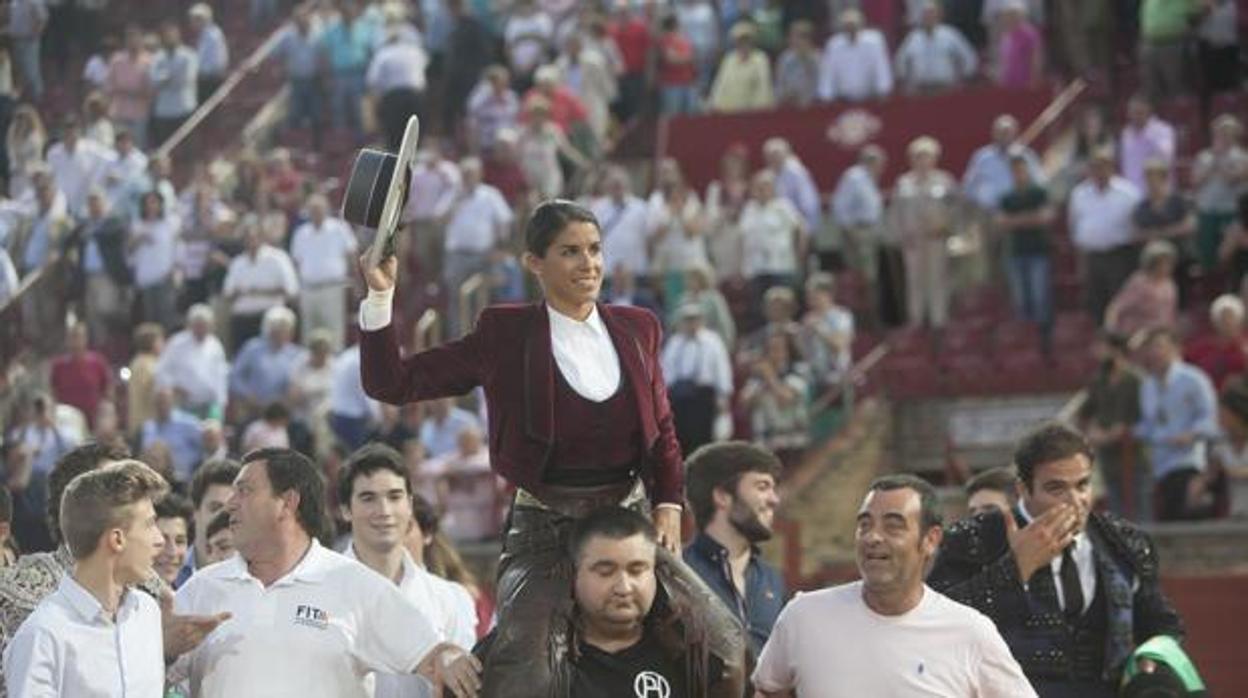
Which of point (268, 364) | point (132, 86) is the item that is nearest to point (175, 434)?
point (268, 364)

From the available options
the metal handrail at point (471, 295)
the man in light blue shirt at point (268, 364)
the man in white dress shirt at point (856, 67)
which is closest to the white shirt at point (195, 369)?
the man in light blue shirt at point (268, 364)

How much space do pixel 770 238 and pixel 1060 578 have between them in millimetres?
12867

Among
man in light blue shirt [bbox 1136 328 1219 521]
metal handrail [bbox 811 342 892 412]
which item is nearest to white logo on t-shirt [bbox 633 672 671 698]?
man in light blue shirt [bbox 1136 328 1219 521]

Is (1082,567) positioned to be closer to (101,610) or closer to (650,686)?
(650,686)

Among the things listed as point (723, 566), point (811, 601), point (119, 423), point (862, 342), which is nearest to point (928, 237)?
point (862, 342)

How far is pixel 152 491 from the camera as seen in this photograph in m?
9.68

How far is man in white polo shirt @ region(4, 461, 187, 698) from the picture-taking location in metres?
9.38

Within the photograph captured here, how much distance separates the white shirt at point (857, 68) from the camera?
27.5 metres

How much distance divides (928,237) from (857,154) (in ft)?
12.4

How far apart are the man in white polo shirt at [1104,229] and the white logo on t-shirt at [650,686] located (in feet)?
45.4

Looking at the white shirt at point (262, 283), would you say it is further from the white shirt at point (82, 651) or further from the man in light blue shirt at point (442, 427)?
the white shirt at point (82, 651)

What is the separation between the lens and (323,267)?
80.7 feet

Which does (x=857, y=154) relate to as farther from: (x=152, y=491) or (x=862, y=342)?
(x=152, y=491)

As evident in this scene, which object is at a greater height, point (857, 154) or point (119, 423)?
point (857, 154)
